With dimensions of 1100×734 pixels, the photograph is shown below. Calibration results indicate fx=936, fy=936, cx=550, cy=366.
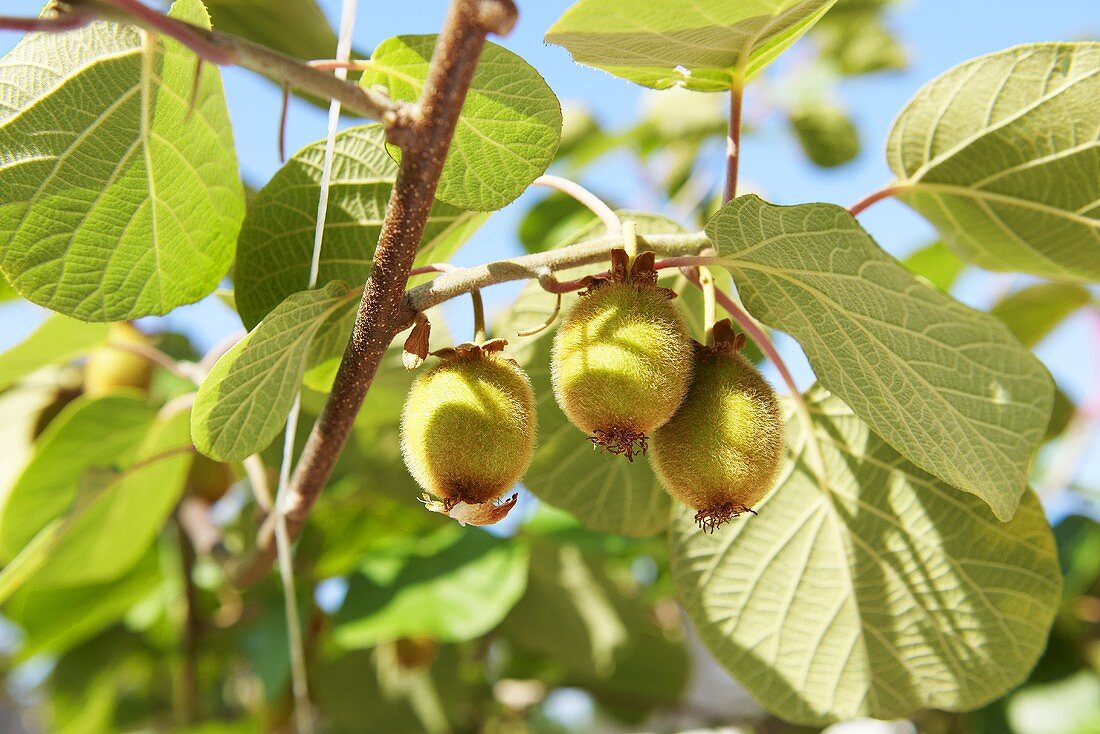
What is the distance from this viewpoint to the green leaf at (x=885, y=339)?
0.72 meters

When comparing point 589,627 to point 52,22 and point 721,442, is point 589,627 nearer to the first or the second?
point 721,442

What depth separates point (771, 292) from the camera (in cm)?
78

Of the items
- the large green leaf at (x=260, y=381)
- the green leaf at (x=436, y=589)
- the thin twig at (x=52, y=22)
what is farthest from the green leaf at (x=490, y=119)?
the green leaf at (x=436, y=589)

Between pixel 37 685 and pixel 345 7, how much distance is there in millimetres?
2178

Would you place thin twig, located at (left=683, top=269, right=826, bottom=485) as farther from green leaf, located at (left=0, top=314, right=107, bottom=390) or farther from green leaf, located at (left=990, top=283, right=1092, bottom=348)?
green leaf, located at (left=0, top=314, right=107, bottom=390)

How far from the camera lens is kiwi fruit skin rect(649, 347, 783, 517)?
2.33ft

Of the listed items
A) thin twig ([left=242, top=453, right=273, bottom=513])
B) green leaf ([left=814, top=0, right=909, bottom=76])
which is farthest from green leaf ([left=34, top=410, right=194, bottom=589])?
green leaf ([left=814, top=0, right=909, bottom=76])

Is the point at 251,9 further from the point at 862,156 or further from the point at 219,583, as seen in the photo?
the point at 862,156

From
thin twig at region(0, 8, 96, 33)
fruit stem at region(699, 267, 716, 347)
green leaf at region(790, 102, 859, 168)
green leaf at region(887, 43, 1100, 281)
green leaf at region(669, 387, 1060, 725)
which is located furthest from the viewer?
green leaf at region(790, 102, 859, 168)

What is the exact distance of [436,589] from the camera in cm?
160

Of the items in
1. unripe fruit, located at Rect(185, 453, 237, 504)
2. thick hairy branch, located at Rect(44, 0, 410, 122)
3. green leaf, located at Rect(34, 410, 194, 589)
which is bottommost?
unripe fruit, located at Rect(185, 453, 237, 504)

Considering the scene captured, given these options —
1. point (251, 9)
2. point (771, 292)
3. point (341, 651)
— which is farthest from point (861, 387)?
point (341, 651)

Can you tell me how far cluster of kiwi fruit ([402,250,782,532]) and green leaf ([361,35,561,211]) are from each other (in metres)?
0.11

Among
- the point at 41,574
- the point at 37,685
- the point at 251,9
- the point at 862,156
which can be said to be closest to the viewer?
the point at 251,9
